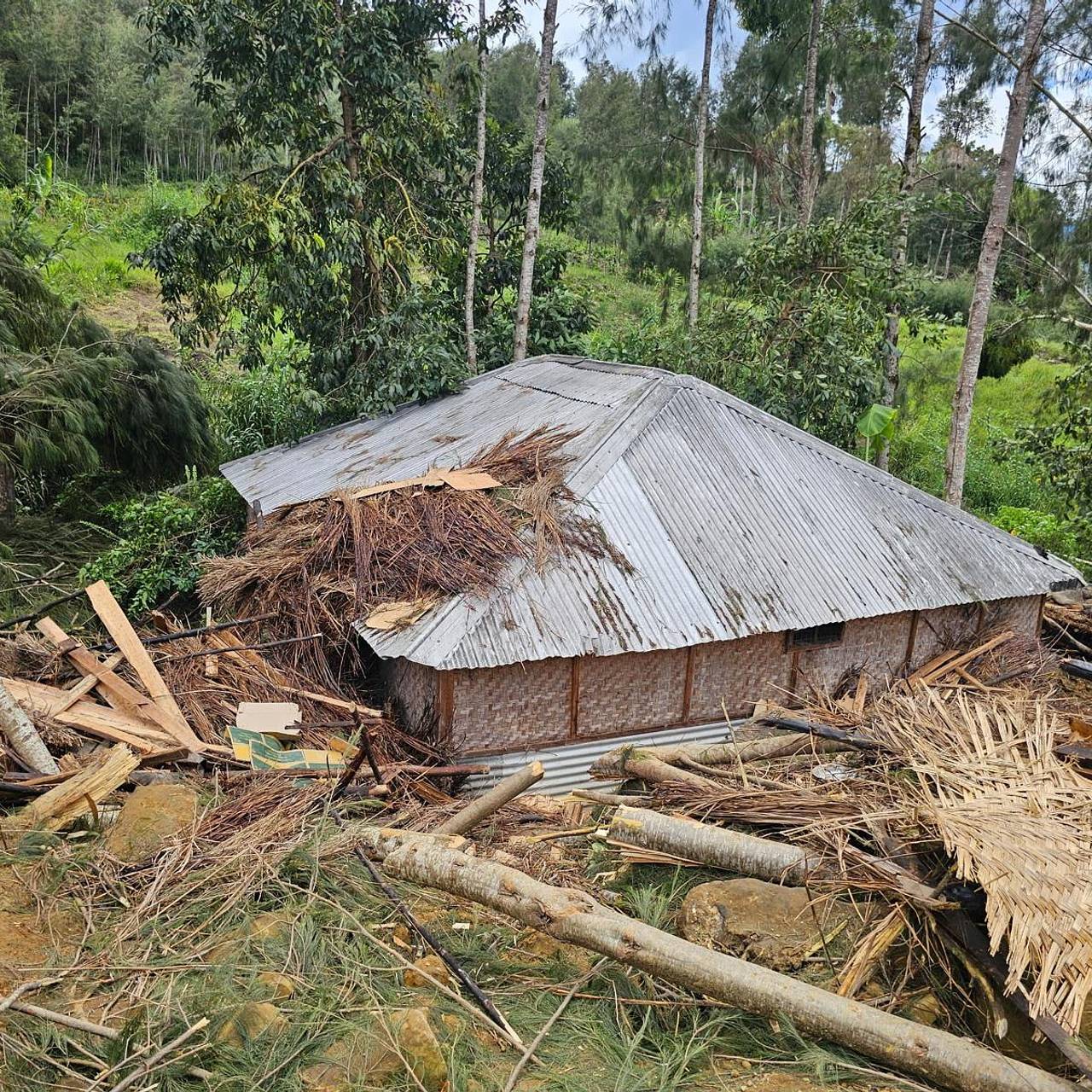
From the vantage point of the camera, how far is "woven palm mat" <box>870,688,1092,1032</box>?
4441 mm

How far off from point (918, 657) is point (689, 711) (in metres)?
3.23

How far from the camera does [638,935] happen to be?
489cm

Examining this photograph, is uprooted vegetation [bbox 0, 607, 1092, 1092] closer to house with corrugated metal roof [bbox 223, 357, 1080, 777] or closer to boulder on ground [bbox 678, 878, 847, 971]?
boulder on ground [bbox 678, 878, 847, 971]

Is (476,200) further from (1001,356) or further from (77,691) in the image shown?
(1001,356)

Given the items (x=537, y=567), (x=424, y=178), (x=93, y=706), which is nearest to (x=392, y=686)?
(x=537, y=567)

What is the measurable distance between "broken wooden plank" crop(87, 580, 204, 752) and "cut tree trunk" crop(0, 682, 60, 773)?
3.54ft

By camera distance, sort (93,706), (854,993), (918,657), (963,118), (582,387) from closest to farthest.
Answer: (854,993) → (93,706) → (918,657) → (582,387) → (963,118)

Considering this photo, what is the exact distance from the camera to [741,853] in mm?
5777

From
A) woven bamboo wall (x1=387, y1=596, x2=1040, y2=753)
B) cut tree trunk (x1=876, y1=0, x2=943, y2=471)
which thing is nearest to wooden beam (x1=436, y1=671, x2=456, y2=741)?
woven bamboo wall (x1=387, y1=596, x2=1040, y2=753)

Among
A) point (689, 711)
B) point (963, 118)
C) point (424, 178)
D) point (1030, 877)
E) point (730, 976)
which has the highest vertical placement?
point (963, 118)

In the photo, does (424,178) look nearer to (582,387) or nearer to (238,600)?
(582,387)

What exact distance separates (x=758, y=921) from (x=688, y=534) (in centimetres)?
490

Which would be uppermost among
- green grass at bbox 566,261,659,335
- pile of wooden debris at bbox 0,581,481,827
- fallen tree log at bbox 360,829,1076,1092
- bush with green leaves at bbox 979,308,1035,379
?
green grass at bbox 566,261,659,335

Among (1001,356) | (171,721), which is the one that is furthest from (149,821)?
(1001,356)
